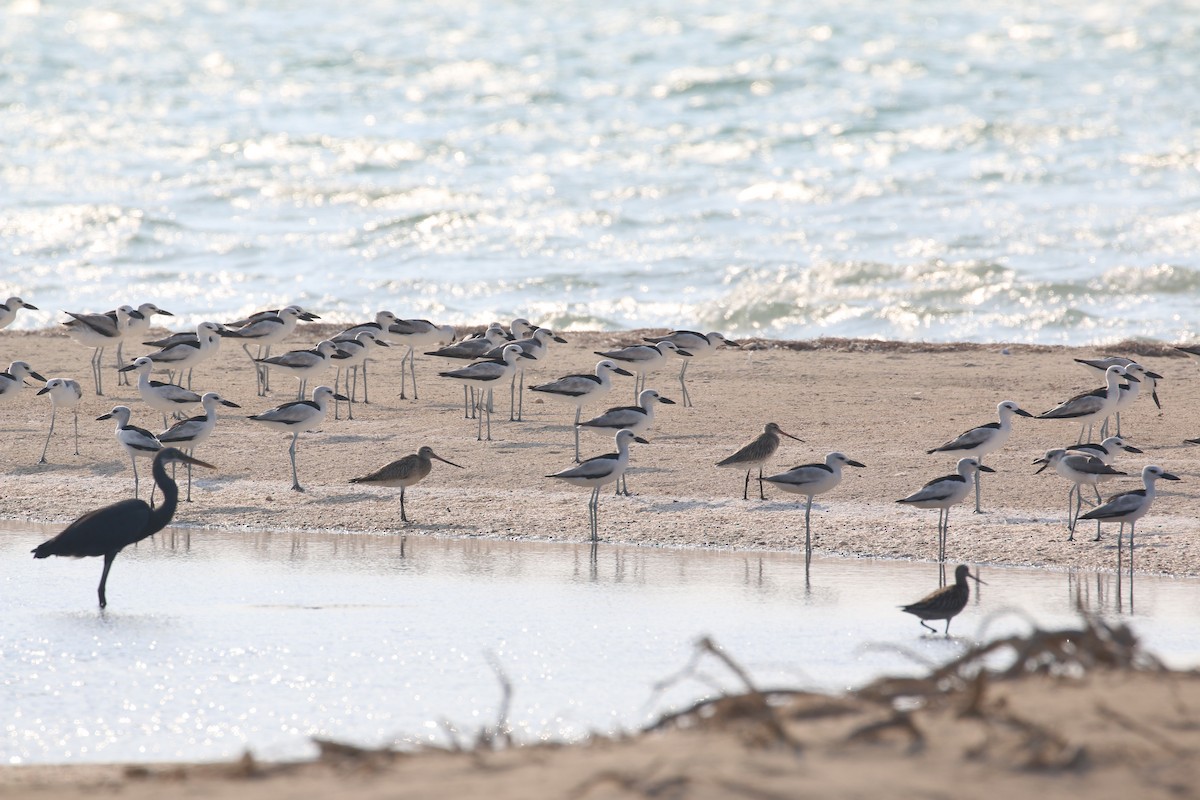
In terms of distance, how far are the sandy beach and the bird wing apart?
0.37m

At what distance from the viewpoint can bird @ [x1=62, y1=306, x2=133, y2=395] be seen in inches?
747

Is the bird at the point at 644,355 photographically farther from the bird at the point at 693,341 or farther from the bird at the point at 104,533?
the bird at the point at 104,533

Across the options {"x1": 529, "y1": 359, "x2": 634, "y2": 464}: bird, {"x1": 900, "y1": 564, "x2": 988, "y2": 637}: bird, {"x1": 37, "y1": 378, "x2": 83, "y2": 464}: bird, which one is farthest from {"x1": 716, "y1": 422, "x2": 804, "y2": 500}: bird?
{"x1": 37, "y1": 378, "x2": 83, "y2": 464}: bird

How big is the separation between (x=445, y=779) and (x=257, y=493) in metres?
9.26

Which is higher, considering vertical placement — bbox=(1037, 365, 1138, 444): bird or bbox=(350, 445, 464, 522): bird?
bbox=(1037, 365, 1138, 444): bird

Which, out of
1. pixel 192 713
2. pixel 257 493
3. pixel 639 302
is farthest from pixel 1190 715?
pixel 639 302

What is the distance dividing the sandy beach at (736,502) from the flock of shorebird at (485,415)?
0.84 ft

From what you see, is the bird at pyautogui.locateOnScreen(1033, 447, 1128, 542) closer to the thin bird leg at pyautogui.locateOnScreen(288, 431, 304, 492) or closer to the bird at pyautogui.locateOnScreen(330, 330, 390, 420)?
the thin bird leg at pyautogui.locateOnScreen(288, 431, 304, 492)

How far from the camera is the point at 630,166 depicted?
39906mm

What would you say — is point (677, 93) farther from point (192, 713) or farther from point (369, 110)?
point (192, 713)

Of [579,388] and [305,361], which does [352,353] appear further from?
[579,388]

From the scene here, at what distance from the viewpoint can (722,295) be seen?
28.5m

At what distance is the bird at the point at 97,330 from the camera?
19.0 metres

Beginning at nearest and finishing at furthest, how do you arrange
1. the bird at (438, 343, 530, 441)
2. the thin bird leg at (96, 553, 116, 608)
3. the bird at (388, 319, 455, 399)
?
1. the thin bird leg at (96, 553, 116, 608)
2. the bird at (438, 343, 530, 441)
3. the bird at (388, 319, 455, 399)
